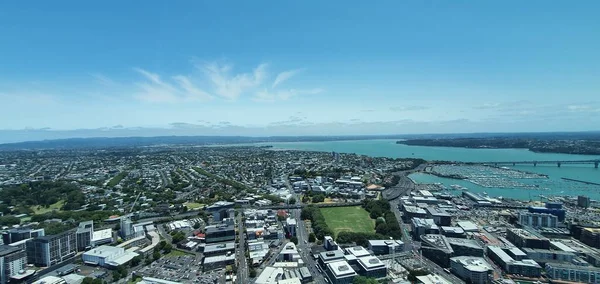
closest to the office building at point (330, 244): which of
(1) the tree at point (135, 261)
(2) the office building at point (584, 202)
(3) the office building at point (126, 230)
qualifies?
(1) the tree at point (135, 261)

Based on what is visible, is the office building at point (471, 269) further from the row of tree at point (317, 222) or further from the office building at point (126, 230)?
the office building at point (126, 230)

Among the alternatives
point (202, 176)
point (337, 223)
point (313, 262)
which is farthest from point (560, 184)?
point (202, 176)

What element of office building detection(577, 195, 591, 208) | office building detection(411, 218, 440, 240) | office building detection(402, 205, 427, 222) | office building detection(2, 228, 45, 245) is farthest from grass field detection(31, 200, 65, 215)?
office building detection(577, 195, 591, 208)

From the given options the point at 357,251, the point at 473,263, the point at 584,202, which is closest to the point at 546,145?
the point at 584,202

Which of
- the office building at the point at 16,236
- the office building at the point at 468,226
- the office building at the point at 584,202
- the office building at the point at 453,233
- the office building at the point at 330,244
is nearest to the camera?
the office building at the point at 330,244

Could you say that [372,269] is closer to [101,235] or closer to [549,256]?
[549,256]

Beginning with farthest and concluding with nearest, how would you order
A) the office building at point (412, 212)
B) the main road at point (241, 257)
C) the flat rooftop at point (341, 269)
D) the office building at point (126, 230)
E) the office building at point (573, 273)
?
the office building at point (412, 212)
the office building at point (126, 230)
the main road at point (241, 257)
the office building at point (573, 273)
the flat rooftop at point (341, 269)

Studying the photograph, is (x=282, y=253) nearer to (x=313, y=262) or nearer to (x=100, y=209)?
(x=313, y=262)
